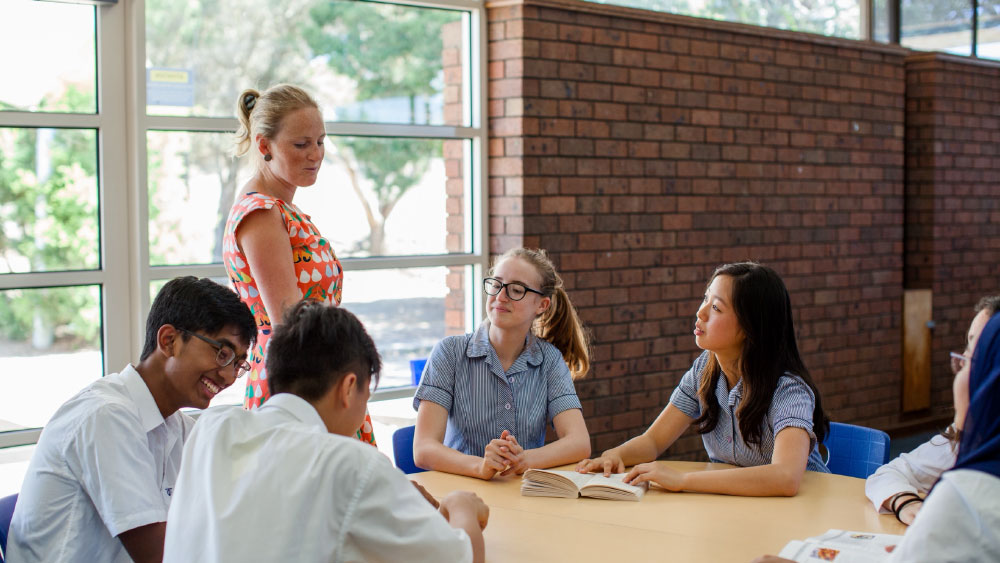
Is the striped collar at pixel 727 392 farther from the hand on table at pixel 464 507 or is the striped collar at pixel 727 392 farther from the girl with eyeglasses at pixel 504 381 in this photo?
the hand on table at pixel 464 507

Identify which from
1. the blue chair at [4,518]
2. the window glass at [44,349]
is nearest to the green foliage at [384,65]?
the window glass at [44,349]

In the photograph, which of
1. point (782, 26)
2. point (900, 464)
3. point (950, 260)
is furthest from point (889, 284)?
point (900, 464)

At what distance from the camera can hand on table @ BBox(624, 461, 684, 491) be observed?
2.41m

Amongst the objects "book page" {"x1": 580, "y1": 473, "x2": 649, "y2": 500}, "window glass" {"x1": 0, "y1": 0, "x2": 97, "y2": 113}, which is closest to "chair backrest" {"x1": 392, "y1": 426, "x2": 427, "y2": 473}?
"book page" {"x1": 580, "y1": 473, "x2": 649, "y2": 500}

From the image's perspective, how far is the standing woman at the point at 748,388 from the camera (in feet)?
8.41

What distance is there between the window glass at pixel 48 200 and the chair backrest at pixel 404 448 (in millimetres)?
1514

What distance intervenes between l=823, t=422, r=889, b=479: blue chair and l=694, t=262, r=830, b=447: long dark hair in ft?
0.77

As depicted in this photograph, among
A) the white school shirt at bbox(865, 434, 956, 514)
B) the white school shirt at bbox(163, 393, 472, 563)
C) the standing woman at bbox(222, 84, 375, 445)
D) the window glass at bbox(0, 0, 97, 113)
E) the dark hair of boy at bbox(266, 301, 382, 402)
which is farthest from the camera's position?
the window glass at bbox(0, 0, 97, 113)

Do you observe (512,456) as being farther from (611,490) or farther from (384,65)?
(384,65)

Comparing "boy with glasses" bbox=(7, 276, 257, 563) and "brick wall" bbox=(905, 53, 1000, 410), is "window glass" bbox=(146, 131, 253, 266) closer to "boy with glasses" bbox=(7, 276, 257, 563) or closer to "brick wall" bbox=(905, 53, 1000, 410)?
"boy with glasses" bbox=(7, 276, 257, 563)

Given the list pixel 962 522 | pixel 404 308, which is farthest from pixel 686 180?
pixel 962 522

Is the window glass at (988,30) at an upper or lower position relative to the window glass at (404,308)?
upper

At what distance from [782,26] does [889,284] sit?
181 cm

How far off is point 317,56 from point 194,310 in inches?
101
